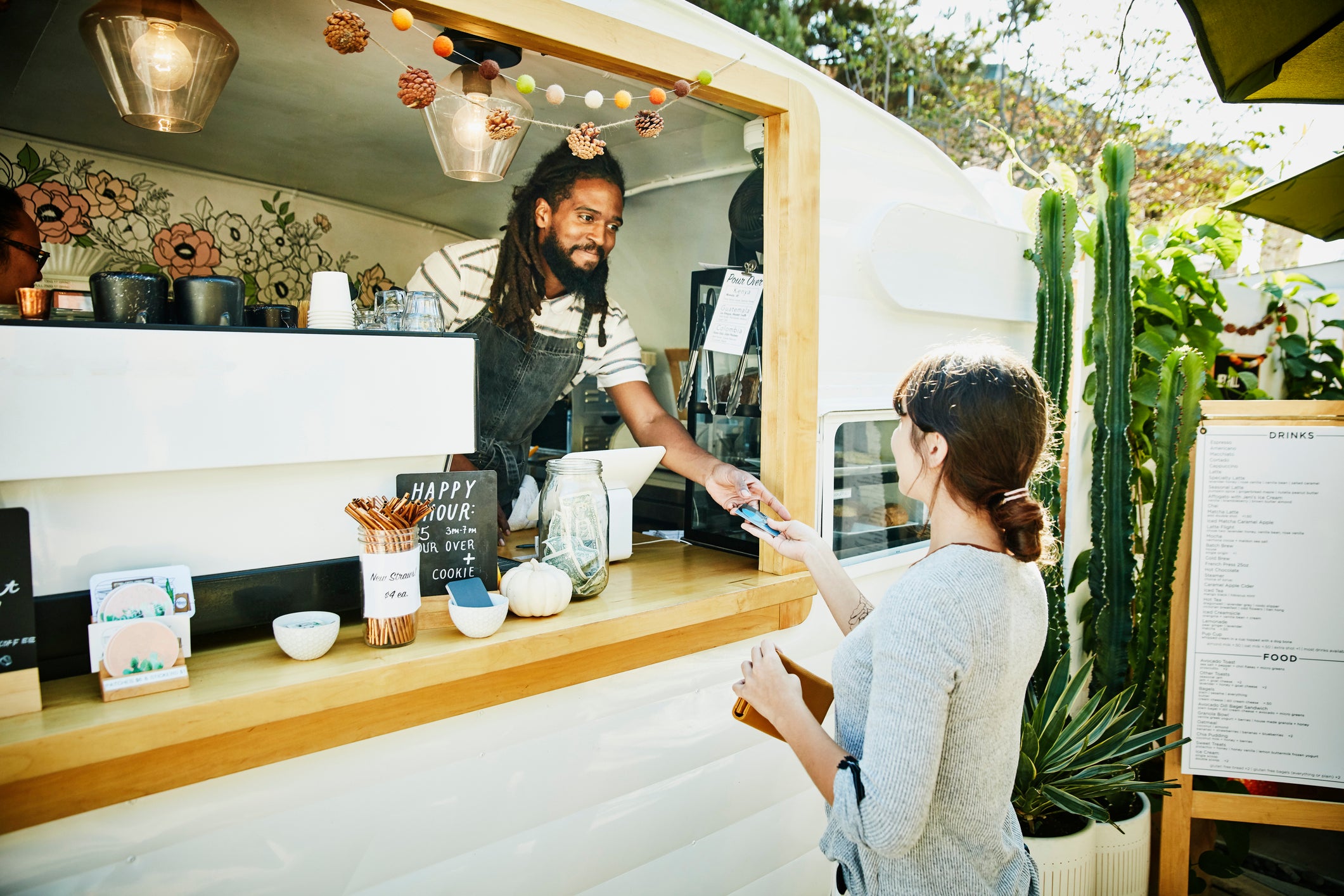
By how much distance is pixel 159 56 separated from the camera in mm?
1807

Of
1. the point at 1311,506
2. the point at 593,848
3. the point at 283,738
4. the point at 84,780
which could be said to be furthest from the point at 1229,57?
the point at 84,780

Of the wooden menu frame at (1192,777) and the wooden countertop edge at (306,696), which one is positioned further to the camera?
the wooden menu frame at (1192,777)

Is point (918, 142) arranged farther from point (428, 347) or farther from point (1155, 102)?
point (1155, 102)

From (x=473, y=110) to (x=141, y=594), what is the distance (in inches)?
57.0

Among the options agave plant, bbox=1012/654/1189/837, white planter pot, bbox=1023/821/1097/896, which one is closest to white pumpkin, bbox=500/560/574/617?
agave plant, bbox=1012/654/1189/837

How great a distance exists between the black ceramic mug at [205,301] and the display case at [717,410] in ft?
4.89

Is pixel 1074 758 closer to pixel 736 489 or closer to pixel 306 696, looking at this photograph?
pixel 736 489

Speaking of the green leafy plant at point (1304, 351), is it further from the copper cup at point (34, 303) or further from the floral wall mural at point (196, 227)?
the copper cup at point (34, 303)

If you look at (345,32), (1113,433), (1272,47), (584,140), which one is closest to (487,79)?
(584,140)

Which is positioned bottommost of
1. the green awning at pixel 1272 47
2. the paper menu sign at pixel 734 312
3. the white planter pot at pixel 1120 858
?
the white planter pot at pixel 1120 858

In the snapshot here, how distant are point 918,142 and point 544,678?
2114 mm

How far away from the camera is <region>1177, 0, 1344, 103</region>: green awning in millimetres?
2043

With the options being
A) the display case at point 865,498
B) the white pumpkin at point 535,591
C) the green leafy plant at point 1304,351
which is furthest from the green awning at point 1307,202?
the white pumpkin at point 535,591

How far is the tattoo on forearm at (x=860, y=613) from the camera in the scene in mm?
1878
